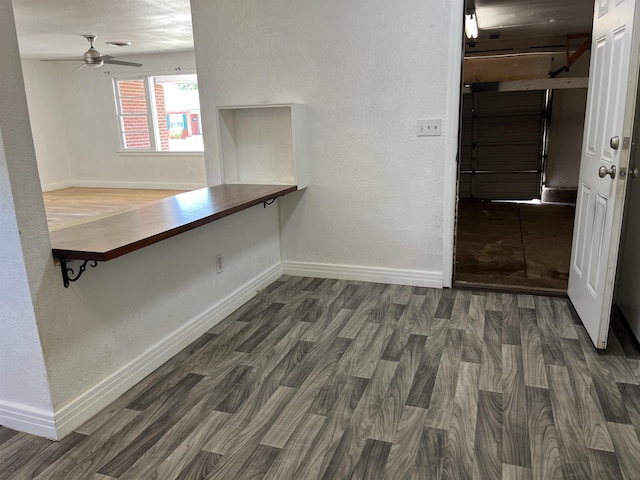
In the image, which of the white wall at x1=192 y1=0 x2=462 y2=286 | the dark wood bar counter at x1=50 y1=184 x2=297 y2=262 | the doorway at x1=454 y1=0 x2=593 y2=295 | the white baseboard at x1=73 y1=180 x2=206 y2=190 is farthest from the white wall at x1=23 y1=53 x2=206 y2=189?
the dark wood bar counter at x1=50 y1=184 x2=297 y2=262

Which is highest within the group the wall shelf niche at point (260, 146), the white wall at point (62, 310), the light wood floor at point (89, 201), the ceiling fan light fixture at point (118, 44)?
the ceiling fan light fixture at point (118, 44)

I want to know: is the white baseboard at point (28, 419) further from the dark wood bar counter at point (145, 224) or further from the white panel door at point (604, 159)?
the white panel door at point (604, 159)

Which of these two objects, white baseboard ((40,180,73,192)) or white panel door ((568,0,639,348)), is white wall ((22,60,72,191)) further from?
white panel door ((568,0,639,348))

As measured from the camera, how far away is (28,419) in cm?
201

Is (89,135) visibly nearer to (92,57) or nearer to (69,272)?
(92,57)

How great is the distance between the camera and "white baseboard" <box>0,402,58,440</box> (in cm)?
198

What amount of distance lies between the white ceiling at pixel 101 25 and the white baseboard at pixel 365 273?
3.14 metres

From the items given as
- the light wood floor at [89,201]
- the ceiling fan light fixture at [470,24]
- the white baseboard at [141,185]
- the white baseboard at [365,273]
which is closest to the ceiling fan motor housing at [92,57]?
the light wood floor at [89,201]

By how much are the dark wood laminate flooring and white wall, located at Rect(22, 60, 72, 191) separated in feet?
28.7

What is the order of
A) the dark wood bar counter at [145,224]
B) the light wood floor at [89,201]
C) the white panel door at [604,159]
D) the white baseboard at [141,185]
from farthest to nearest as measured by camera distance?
1. the white baseboard at [141,185]
2. the light wood floor at [89,201]
3. the white panel door at [604,159]
4. the dark wood bar counter at [145,224]

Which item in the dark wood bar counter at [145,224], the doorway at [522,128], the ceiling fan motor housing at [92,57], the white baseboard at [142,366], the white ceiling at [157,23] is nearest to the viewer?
the dark wood bar counter at [145,224]

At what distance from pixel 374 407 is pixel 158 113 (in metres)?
8.79

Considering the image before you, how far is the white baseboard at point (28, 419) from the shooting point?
198cm

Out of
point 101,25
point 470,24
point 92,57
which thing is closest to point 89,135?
point 92,57
